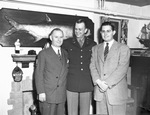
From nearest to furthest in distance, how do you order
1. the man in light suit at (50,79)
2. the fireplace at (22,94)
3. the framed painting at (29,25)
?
the man in light suit at (50,79), the framed painting at (29,25), the fireplace at (22,94)

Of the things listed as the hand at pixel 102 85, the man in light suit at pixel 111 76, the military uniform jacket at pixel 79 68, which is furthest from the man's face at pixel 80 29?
the hand at pixel 102 85

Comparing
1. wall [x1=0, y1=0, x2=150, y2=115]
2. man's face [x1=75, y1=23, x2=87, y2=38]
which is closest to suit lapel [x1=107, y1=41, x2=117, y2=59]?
man's face [x1=75, y1=23, x2=87, y2=38]

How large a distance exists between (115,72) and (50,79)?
2.32 ft

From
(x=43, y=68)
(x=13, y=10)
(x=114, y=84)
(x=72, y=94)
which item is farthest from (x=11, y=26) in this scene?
(x=114, y=84)

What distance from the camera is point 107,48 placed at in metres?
1.95

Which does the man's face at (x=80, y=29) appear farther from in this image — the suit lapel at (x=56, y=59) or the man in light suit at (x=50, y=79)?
the suit lapel at (x=56, y=59)

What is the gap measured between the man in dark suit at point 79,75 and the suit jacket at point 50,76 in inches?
6.3

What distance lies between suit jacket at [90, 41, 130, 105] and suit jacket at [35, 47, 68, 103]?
401 millimetres

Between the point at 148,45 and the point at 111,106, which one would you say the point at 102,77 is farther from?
the point at 148,45

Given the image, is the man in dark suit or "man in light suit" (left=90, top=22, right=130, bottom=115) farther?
the man in dark suit

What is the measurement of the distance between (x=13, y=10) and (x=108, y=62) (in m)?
1.46

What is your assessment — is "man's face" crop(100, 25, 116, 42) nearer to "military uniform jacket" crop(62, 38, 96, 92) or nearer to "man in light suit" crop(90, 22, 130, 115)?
"man in light suit" crop(90, 22, 130, 115)

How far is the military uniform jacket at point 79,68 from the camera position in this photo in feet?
6.54

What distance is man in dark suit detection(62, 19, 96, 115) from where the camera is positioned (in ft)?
6.54
